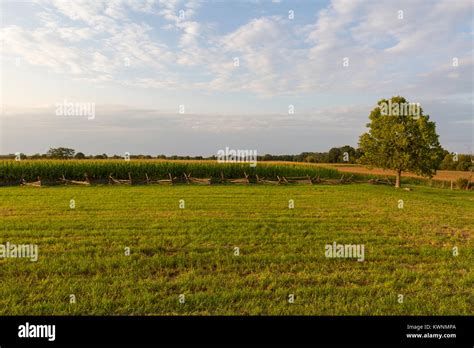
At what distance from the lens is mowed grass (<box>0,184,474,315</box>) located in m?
4.34

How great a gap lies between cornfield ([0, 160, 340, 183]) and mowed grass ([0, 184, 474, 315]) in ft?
58.7

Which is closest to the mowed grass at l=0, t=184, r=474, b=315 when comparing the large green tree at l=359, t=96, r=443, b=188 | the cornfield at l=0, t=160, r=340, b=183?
the large green tree at l=359, t=96, r=443, b=188

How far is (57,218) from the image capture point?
407 inches

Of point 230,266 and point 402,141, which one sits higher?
point 402,141

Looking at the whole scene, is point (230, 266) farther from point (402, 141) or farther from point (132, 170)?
point (132, 170)

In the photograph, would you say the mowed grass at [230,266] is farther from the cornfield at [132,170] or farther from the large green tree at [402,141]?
the cornfield at [132,170]

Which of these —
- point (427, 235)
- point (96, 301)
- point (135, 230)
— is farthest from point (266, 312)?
point (427, 235)

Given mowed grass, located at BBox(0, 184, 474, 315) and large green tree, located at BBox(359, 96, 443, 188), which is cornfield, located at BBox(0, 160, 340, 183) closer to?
large green tree, located at BBox(359, 96, 443, 188)

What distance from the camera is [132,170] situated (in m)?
29.4

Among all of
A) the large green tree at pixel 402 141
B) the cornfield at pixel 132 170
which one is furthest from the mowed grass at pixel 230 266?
the cornfield at pixel 132 170

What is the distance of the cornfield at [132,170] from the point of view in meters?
26.6

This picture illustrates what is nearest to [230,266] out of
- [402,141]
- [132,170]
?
[402,141]

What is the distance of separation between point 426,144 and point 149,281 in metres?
26.1

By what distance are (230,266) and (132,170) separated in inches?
1016
